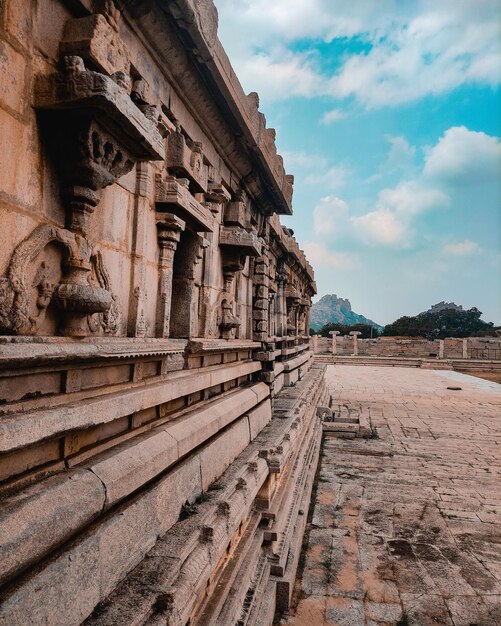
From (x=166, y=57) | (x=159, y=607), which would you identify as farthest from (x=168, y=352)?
(x=166, y=57)

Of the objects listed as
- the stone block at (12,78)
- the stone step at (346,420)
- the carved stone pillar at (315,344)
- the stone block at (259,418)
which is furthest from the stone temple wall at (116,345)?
the carved stone pillar at (315,344)

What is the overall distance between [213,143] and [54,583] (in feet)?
11.0

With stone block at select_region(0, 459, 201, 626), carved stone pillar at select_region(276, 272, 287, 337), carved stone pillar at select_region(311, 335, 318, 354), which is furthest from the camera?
carved stone pillar at select_region(311, 335, 318, 354)

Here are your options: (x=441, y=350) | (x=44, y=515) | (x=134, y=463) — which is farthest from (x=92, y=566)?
(x=441, y=350)

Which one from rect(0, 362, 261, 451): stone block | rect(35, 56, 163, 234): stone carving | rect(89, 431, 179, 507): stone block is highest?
rect(35, 56, 163, 234): stone carving

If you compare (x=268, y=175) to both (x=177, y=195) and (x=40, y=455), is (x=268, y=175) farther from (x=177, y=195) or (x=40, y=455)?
(x=40, y=455)

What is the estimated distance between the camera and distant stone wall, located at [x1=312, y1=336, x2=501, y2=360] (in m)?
31.9

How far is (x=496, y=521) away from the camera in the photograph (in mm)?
5012

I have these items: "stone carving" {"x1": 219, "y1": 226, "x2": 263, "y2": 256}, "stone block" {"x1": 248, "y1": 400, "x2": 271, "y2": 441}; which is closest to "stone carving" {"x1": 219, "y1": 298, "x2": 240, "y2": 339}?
"stone carving" {"x1": 219, "y1": 226, "x2": 263, "y2": 256}

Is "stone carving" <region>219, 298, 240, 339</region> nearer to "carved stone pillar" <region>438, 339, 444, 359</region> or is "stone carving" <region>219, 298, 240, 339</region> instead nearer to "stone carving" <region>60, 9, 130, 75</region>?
"stone carving" <region>60, 9, 130, 75</region>

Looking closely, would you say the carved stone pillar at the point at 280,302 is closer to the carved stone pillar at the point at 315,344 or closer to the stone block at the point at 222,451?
the stone block at the point at 222,451

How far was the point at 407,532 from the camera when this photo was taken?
4711 millimetres

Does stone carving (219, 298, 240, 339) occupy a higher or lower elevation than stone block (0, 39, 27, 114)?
lower

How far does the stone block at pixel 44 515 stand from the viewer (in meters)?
1.19
